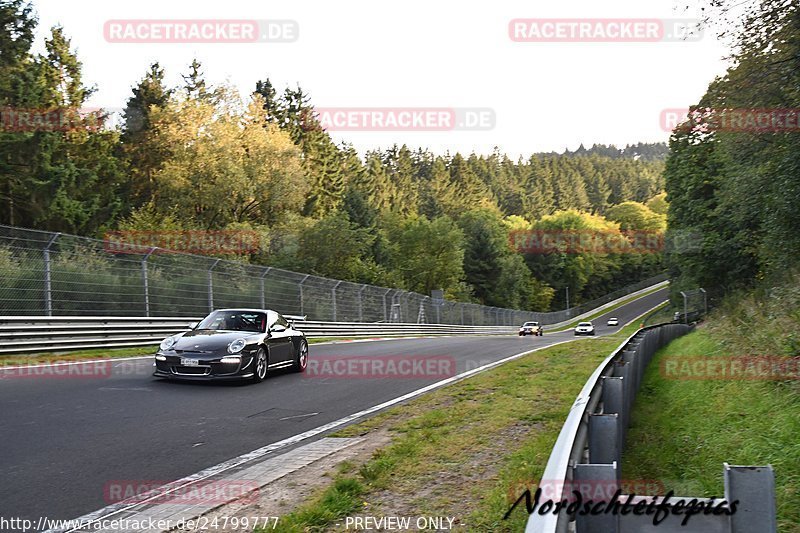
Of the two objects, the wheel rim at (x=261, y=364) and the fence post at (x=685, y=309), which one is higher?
the wheel rim at (x=261, y=364)

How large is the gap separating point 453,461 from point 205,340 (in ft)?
→ 20.0

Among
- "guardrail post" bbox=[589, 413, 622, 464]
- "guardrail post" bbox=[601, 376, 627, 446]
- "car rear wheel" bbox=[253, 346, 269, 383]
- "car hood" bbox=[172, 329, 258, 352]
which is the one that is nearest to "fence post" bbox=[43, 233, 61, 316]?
"car hood" bbox=[172, 329, 258, 352]

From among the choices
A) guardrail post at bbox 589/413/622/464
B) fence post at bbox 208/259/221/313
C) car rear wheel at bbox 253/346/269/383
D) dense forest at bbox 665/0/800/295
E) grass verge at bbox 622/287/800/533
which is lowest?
grass verge at bbox 622/287/800/533

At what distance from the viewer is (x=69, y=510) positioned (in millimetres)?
4852

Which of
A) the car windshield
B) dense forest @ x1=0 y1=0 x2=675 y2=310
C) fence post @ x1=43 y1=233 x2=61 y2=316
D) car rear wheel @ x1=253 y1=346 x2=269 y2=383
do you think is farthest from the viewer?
dense forest @ x1=0 y1=0 x2=675 y2=310

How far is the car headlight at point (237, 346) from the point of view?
1138cm

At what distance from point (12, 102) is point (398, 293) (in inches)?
858

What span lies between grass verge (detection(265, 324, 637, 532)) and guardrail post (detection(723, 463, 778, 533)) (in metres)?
1.70

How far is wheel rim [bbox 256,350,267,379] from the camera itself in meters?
12.0

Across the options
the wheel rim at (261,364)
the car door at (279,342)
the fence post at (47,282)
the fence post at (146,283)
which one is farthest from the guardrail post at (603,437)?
the fence post at (146,283)

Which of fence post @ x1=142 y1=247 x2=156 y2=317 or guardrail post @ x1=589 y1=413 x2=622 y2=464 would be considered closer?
guardrail post @ x1=589 y1=413 x2=622 y2=464

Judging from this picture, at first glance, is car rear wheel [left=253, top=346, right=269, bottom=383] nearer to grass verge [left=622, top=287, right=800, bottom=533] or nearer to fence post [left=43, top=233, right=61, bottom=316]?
grass verge [left=622, top=287, right=800, bottom=533]

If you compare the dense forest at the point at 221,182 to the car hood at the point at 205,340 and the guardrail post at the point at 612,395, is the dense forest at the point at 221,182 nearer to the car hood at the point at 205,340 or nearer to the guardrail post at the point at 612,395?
the car hood at the point at 205,340

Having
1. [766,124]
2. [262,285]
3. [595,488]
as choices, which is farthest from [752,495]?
[262,285]
